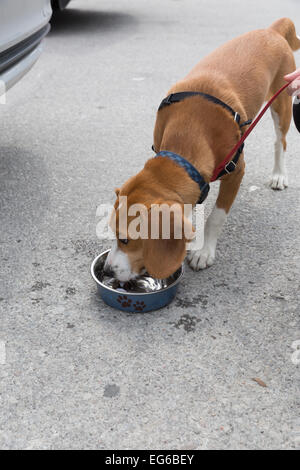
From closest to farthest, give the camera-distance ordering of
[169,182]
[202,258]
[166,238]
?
[166,238]
[169,182]
[202,258]

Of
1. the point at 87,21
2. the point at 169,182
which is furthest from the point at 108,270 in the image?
the point at 87,21

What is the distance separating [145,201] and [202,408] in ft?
2.81

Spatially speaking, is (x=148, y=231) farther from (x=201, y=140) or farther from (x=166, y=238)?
(x=201, y=140)

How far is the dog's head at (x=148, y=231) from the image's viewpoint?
2.06 m

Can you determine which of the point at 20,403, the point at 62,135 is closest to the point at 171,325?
the point at 20,403

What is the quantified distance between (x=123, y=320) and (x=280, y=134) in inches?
72.5

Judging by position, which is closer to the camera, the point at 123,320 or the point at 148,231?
the point at 148,231

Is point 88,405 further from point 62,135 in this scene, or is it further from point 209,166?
point 62,135

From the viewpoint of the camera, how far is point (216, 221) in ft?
9.21

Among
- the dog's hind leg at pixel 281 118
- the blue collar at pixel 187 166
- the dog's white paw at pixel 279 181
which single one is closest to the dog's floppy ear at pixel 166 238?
the blue collar at pixel 187 166

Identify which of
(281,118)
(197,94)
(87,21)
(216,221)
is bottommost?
(87,21)

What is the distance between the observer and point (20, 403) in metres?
1.92

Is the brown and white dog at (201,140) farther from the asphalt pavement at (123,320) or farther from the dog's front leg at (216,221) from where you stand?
the asphalt pavement at (123,320)

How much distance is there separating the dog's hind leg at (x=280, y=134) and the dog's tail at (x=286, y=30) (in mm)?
389
